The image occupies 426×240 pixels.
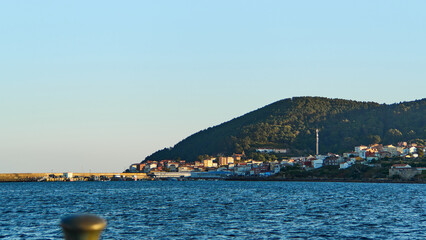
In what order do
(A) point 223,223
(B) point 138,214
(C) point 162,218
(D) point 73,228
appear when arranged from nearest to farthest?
1. (D) point 73,228
2. (A) point 223,223
3. (C) point 162,218
4. (B) point 138,214

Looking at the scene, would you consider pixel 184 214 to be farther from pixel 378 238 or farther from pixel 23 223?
pixel 378 238

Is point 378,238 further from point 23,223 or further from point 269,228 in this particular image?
point 23,223

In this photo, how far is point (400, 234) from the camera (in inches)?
1532

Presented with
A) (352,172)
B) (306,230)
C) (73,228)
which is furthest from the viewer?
(352,172)

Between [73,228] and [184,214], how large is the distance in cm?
5194

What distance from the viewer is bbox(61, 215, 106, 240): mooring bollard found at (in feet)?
16.7

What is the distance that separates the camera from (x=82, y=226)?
5.12 meters

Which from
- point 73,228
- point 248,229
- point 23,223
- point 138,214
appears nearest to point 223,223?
point 248,229

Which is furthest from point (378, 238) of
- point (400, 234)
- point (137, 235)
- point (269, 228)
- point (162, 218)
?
point (162, 218)

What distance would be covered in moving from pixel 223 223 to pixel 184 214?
10758 millimetres

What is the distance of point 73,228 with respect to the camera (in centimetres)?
511

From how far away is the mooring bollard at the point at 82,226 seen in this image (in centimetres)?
509

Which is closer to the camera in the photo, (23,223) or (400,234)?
(400,234)

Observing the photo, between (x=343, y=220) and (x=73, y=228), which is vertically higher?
(x=73, y=228)
